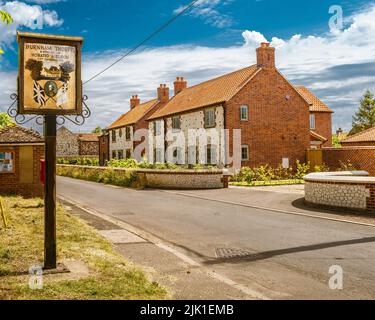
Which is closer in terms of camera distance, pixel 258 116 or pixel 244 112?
pixel 244 112

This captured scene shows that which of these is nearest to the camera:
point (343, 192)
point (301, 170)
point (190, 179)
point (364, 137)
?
point (343, 192)

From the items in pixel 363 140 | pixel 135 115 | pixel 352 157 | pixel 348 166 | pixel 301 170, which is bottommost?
pixel 301 170

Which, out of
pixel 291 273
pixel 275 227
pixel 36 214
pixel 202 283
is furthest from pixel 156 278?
pixel 36 214

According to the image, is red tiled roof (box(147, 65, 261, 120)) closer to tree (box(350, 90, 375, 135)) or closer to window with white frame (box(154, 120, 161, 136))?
window with white frame (box(154, 120, 161, 136))

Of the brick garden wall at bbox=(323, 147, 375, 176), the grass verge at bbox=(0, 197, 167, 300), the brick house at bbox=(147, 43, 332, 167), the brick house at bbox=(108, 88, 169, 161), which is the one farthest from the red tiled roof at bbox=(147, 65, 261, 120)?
the grass verge at bbox=(0, 197, 167, 300)

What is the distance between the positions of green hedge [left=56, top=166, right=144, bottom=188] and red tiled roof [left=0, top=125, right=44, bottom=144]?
8.49 metres

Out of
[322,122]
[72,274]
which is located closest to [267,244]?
[72,274]

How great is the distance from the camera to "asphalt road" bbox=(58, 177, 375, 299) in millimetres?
6629

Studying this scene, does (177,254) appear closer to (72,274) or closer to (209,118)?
(72,274)

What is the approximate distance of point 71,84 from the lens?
7.30 metres

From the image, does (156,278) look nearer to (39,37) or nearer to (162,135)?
(39,37)

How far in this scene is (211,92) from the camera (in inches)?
1503

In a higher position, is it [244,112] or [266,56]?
[266,56]

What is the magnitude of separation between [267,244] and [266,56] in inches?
1089
